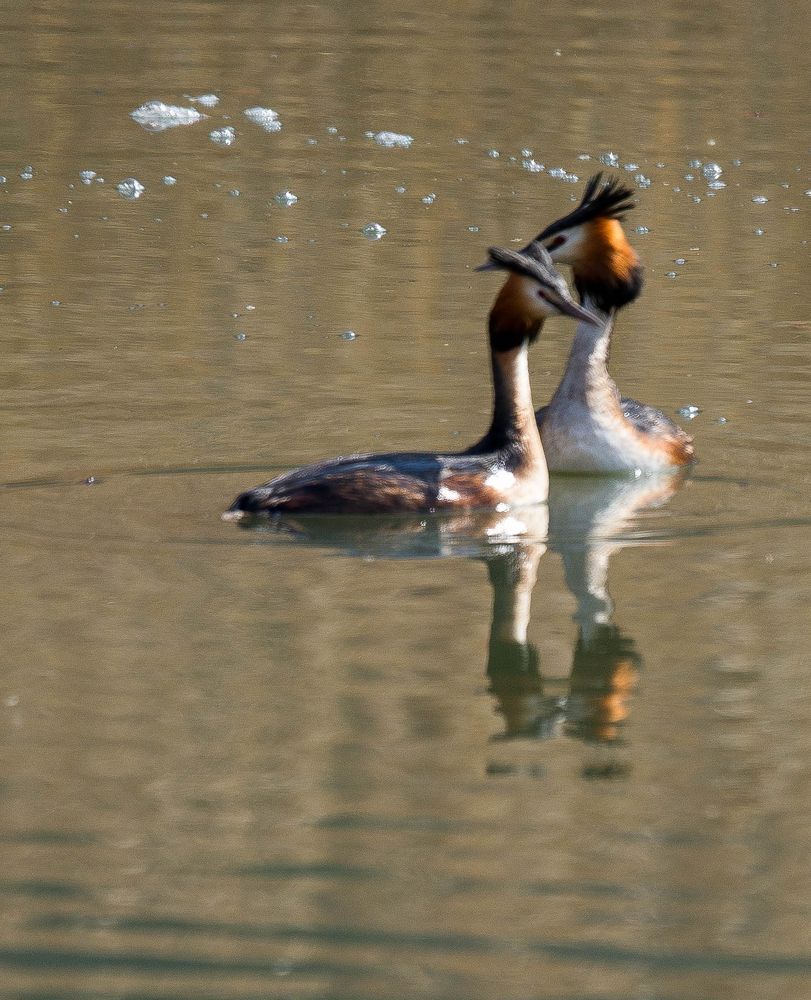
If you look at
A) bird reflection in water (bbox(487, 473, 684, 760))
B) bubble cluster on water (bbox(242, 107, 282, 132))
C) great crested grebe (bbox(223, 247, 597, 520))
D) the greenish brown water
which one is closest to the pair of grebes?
great crested grebe (bbox(223, 247, 597, 520))

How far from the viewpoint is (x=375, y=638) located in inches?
252

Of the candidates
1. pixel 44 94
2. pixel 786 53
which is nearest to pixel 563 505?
pixel 44 94

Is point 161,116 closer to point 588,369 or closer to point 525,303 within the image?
point 588,369

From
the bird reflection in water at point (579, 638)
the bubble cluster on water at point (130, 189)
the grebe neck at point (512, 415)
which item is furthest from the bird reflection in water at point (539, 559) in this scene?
the bubble cluster on water at point (130, 189)

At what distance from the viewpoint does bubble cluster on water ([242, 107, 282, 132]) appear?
1916 centimetres

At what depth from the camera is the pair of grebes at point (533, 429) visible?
7.77 meters

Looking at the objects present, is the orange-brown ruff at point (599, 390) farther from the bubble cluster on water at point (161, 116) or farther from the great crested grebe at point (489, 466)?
the bubble cluster on water at point (161, 116)

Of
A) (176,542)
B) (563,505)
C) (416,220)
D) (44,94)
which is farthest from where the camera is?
(44,94)

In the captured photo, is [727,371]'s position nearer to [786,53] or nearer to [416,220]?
[416,220]

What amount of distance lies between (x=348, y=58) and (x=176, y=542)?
16199 mm

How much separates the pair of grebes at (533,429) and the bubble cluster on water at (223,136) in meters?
9.45

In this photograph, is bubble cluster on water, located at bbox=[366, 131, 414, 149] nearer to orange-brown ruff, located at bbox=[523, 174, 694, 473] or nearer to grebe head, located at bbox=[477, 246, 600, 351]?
orange-brown ruff, located at bbox=[523, 174, 694, 473]

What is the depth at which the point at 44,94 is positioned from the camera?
20.1 meters

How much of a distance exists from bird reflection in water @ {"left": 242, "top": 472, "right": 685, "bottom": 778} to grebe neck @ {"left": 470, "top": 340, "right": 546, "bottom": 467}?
0.83ft
